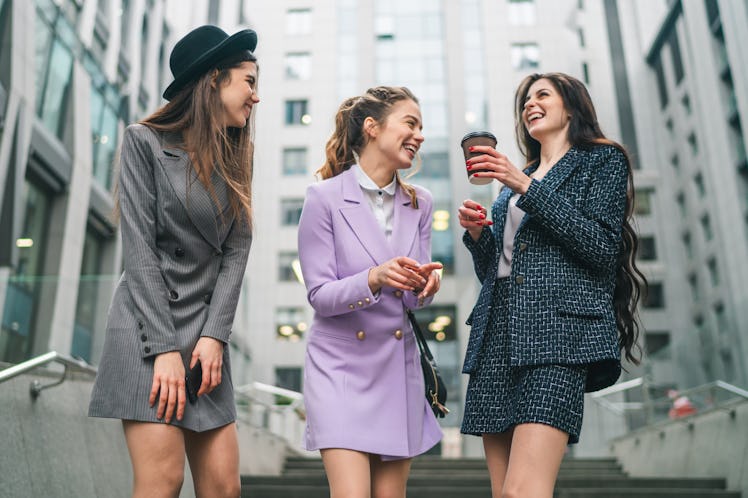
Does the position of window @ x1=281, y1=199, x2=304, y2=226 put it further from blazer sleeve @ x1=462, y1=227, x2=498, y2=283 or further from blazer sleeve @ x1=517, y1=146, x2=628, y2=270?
blazer sleeve @ x1=517, y1=146, x2=628, y2=270

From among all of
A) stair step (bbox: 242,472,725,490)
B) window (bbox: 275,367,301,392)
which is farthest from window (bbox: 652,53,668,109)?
stair step (bbox: 242,472,725,490)

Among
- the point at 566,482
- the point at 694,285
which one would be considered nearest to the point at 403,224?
the point at 566,482

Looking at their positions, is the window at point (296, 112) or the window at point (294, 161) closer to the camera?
the window at point (294, 161)

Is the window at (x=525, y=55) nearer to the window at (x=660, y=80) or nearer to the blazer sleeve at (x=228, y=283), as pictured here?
the window at (x=660, y=80)

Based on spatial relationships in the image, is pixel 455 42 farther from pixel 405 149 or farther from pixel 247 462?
pixel 405 149

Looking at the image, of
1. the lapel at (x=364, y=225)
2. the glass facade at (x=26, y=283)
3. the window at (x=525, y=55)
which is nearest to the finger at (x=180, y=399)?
the lapel at (x=364, y=225)

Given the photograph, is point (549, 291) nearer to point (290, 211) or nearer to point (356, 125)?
point (356, 125)

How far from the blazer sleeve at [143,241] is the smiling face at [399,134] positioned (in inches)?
34.4

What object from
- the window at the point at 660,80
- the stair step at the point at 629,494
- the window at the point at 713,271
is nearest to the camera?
the stair step at the point at 629,494

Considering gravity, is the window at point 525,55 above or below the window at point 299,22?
below

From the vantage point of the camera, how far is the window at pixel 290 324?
22.0 meters

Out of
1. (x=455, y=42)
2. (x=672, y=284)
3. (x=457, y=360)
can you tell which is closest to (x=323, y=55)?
(x=455, y=42)

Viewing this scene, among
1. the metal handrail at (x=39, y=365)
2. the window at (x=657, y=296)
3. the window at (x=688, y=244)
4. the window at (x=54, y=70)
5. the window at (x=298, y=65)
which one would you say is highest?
the window at (x=298, y=65)

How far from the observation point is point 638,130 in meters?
41.9
